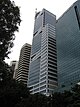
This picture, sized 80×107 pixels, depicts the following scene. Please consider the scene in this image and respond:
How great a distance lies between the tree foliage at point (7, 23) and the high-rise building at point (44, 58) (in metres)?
87.4

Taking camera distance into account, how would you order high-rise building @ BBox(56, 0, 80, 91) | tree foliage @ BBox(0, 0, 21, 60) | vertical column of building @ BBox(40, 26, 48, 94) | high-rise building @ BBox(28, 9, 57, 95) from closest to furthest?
tree foliage @ BBox(0, 0, 21, 60) → high-rise building @ BBox(56, 0, 80, 91) → vertical column of building @ BBox(40, 26, 48, 94) → high-rise building @ BBox(28, 9, 57, 95)

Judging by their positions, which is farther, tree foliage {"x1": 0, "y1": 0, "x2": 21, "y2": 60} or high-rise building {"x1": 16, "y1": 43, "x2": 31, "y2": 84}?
high-rise building {"x1": 16, "y1": 43, "x2": 31, "y2": 84}

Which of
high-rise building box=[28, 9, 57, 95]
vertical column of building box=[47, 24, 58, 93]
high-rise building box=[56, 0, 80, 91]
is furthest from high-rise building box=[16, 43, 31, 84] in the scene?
high-rise building box=[56, 0, 80, 91]

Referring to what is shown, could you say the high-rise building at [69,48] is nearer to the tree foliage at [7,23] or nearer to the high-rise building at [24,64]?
the high-rise building at [24,64]

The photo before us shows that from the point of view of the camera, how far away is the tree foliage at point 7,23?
43.8ft

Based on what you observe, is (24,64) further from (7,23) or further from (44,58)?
(7,23)

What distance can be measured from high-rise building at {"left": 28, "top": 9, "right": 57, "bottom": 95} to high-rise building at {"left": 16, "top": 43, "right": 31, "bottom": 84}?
620 cm

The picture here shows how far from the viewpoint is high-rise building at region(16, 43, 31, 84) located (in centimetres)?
13175

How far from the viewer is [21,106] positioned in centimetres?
3200

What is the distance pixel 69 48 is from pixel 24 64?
50.1m

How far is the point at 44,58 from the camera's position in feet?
392

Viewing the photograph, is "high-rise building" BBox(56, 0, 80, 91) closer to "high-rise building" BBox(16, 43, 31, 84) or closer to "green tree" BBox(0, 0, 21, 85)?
"high-rise building" BBox(16, 43, 31, 84)

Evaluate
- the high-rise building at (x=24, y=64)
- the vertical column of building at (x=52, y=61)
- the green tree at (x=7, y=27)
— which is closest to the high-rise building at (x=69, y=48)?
A: the vertical column of building at (x=52, y=61)

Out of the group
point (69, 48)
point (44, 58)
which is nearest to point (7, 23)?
point (69, 48)
